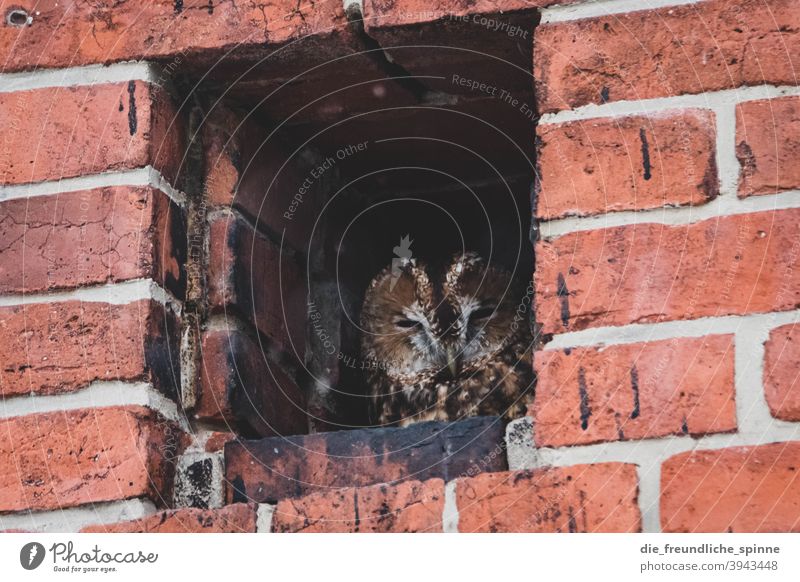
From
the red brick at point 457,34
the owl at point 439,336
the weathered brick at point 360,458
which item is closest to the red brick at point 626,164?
the red brick at point 457,34

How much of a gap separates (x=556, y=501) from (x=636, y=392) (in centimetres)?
13

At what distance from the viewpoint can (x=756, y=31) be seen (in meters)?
1.36

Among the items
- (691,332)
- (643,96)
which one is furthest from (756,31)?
(691,332)

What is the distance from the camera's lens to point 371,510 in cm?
134

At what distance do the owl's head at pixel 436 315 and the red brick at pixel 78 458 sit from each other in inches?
26.7

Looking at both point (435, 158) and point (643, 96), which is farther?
point (435, 158)

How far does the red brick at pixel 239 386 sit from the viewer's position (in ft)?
5.03

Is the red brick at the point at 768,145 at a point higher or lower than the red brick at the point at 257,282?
higher

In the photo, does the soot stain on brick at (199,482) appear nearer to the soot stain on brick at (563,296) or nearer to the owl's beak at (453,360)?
the soot stain on brick at (563,296)

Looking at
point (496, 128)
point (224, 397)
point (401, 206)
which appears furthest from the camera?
point (401, 206)

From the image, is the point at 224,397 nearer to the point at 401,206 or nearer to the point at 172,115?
the point at 172,115

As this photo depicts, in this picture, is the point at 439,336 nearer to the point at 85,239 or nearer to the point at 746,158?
the point at 85,239

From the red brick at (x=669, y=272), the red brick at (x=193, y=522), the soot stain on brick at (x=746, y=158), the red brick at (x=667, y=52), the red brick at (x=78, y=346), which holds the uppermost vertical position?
the red brick at (x=667, y=52)
